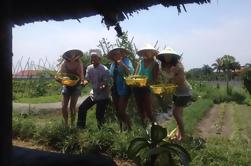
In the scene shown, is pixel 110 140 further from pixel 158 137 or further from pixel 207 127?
pixel 207 127

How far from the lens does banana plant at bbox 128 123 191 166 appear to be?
612cm

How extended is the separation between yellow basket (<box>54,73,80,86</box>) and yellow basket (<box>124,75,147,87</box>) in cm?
122

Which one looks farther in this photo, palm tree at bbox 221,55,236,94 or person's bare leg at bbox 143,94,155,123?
palm tree at bbox 221,55,236,94

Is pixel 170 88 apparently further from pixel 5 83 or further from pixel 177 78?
pixel 5 83

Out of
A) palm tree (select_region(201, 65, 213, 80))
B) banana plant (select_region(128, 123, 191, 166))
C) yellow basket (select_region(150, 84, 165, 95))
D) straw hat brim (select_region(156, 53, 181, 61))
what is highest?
palm tree (select_region(201, 65, 213, 80))

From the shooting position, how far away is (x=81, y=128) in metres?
8.40

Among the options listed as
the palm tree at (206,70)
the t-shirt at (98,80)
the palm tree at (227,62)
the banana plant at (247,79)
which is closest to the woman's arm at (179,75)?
the t-shirt at (98,80)

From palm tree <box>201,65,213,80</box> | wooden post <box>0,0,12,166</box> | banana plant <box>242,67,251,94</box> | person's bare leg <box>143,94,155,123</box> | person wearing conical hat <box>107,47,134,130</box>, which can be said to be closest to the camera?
wooden post <box>0,0,12,166</box>

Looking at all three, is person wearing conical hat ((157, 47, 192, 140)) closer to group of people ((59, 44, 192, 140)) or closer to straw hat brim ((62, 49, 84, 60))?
group of people ((59, 44, 192, 140))

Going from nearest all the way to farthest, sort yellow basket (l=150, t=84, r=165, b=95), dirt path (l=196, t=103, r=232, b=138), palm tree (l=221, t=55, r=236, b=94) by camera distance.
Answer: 1. yellow basket (l=150, t=84, r=165, b=95)
2. dirt path (l=196, t=103, r=232, b=138)
3. palm tree (l=221, t=55, r=236, b=94)

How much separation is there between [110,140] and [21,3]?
3304mm

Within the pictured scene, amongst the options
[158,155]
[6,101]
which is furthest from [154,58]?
[6,101]

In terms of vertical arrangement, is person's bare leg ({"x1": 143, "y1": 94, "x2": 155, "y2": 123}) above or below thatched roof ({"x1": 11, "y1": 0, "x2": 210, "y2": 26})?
below

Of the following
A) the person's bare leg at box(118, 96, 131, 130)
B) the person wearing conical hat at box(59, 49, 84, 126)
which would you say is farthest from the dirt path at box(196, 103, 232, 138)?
the person wearing conical hat at box(59, 49, 84, 126)
